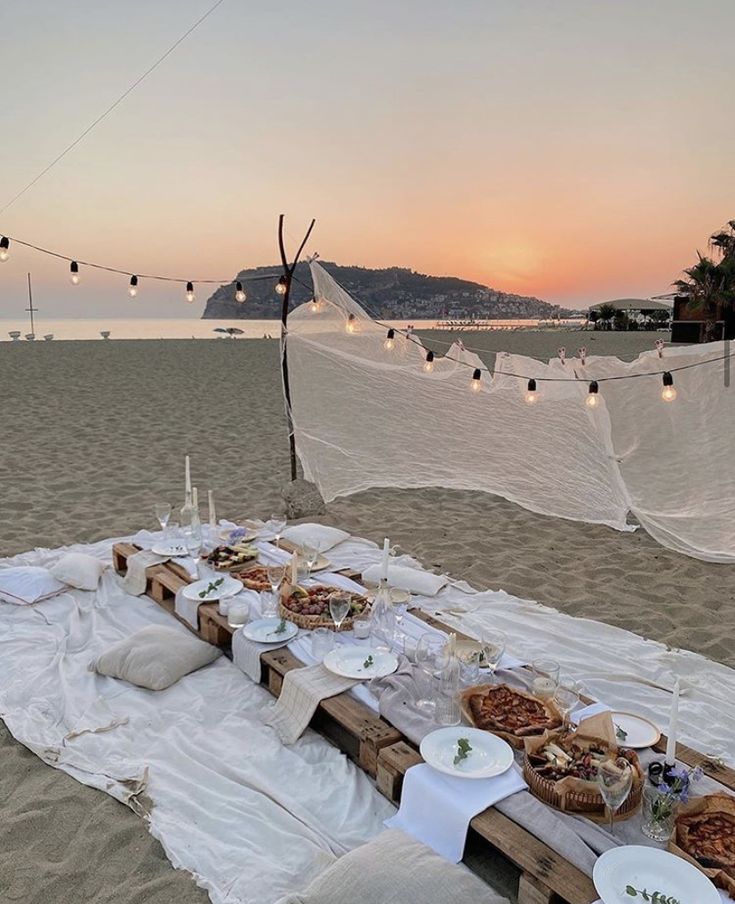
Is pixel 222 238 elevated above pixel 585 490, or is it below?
above

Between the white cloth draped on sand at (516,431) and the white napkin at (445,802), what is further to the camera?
the white cloth draped on sand at (516,431)

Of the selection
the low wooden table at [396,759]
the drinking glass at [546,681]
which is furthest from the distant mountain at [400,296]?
the drinking glass at [546,681]

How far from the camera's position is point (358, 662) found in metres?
2.29

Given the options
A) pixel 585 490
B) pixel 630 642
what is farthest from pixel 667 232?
pixel 630 642

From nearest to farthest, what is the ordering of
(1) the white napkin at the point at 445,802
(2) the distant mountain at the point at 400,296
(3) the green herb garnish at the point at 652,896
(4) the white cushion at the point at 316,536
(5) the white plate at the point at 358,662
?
1. (3) the green herb garnish at the point at 652,896
2. (1) the white napkin at the point at 445,802
3. (5) the white plate at the point at 358,662
4. (4) the white cushion at the point at 316,536
5. (2) the distant mountain at the point at 400,296

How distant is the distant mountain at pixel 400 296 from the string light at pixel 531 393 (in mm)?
1323

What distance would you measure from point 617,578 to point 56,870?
3369 millimetres

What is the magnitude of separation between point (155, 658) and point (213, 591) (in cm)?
40

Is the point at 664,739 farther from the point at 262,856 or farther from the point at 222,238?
the point at 222,238

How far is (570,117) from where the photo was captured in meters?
6.83

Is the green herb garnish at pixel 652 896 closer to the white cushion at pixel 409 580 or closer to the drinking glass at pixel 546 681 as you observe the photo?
the drinking glass at pixel 546 681

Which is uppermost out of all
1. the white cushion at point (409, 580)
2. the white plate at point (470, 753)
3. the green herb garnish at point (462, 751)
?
the green herb garnish at point (462, 751)

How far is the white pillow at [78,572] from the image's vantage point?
349 cm

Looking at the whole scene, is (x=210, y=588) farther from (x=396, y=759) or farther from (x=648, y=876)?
(x=648, y=876)
